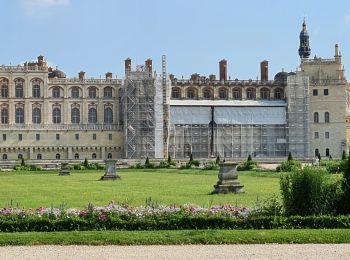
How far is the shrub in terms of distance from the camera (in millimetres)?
15672

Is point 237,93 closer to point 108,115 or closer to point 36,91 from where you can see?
point 108,115

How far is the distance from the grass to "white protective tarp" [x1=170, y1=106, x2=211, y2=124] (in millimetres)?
56354

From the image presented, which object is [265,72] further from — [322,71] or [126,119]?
[126,119]

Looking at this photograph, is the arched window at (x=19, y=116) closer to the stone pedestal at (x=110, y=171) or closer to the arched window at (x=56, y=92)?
the arched window at (x=56, y=92)

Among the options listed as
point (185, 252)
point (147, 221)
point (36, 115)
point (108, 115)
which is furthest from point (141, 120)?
point (185, 252)

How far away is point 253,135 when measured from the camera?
70500 millimetres

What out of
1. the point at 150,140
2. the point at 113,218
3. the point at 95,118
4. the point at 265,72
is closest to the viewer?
the point at 113,218

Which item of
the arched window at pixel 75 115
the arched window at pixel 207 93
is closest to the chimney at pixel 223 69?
the arched window at pixel 207 93

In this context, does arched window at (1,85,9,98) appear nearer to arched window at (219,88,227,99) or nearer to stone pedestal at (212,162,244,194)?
arched window at (219,88,227,99)

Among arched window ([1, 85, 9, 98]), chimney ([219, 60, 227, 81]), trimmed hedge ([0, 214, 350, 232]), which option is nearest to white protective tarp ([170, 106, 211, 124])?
chimney ([219, 60, 227, 81])

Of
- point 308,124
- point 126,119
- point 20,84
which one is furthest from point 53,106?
point 308,124

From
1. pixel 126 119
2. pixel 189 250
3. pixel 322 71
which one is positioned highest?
pixel 322 71

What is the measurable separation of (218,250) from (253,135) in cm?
5838

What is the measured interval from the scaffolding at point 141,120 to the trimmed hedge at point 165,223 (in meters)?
52.9
